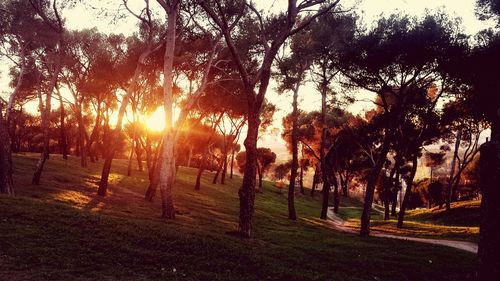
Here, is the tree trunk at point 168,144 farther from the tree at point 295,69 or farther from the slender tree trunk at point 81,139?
the slender tree trunk at point 81,139

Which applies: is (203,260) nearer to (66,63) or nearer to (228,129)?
(66,63)

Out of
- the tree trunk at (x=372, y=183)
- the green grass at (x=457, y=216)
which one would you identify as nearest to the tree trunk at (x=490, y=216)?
the tree trunk at (x=372, y=183)

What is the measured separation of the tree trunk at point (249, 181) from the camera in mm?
15266

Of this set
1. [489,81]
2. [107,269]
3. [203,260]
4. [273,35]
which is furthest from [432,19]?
[107,269]

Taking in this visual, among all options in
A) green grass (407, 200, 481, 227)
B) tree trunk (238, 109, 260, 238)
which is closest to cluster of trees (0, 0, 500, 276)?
tree trunk (238, 109, 260, 238)

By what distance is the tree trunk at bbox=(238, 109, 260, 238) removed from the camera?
15266 mm

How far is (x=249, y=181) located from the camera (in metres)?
15.3

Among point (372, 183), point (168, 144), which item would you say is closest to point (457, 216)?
point (372, 183)

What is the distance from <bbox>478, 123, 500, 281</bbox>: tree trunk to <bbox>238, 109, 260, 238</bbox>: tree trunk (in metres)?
10.2

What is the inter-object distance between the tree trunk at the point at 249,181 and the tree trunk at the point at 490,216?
33.5 feet

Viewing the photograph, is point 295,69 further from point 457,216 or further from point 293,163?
point 457,216

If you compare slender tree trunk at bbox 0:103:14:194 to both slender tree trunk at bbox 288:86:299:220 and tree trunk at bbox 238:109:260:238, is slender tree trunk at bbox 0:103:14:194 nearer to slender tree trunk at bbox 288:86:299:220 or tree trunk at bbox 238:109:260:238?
tree trunk at bbox 238:109:260:238

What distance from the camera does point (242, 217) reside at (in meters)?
15.5

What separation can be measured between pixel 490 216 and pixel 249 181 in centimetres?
1060
